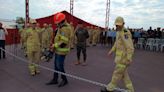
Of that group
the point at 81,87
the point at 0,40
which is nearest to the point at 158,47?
the point at 0,40

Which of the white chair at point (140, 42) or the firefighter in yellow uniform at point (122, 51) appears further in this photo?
the white chair at point (140, 42)

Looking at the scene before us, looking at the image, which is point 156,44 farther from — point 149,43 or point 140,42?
point 140,42

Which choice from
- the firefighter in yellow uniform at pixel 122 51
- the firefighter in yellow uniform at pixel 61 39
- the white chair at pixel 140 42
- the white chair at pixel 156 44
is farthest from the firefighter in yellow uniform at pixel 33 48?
the white chair at pixel 140 42

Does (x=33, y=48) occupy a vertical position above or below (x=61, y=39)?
below

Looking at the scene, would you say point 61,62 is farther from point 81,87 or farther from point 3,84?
point 3,84

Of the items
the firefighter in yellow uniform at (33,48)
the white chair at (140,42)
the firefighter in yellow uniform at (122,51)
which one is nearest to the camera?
the firefighter in yellow uniform at (122,51)

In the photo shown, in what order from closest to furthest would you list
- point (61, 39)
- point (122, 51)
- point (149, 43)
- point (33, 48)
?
point (122, 51) < point (61, 39) < point (33, 48) < point (149, 43)

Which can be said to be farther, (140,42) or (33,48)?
Result: (140,42)

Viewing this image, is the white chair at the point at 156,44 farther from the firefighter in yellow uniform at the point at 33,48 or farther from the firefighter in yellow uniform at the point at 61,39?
the firefighter in yellow uniform at the point at 61,39

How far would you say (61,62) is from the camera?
7355 mm

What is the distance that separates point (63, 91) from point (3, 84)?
1.76 metres

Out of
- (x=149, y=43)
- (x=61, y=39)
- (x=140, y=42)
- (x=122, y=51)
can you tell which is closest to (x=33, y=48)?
(x=61, y=39)

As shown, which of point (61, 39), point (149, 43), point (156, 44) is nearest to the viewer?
point (61, 39)

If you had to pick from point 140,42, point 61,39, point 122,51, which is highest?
point 61,39
